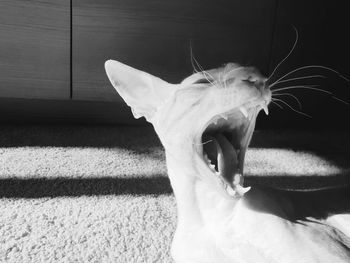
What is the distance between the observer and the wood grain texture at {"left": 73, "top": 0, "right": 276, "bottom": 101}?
5.47 feet

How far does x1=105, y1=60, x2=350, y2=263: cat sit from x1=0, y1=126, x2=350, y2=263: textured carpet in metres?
0.19

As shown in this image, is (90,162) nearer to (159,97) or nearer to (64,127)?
(64,127)

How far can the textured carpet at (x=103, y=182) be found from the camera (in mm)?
1021

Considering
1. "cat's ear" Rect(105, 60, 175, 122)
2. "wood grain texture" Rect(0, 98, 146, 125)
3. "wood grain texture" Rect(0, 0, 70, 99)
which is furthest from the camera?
"wood grain texture" Rect(0, 98, 146, 125)

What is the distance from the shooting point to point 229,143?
83 cm

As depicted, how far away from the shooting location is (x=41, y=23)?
164 cm

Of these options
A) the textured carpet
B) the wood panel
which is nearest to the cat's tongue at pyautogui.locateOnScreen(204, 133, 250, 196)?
the textured carpet

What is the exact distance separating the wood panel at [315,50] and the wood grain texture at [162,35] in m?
0.07

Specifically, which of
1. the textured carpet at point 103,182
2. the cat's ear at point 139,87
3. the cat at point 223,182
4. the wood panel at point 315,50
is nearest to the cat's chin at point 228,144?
the cat at point 223,182

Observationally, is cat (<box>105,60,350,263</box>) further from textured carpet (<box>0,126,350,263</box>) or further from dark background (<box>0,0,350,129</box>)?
dark background (<box>0,0,350,129</box>)

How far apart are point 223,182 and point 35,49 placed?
116 centimetres

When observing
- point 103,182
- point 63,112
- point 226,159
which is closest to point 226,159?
point 226,159

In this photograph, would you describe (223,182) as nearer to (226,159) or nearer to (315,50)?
(226,159)

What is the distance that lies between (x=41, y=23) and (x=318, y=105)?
1180 millimetres
